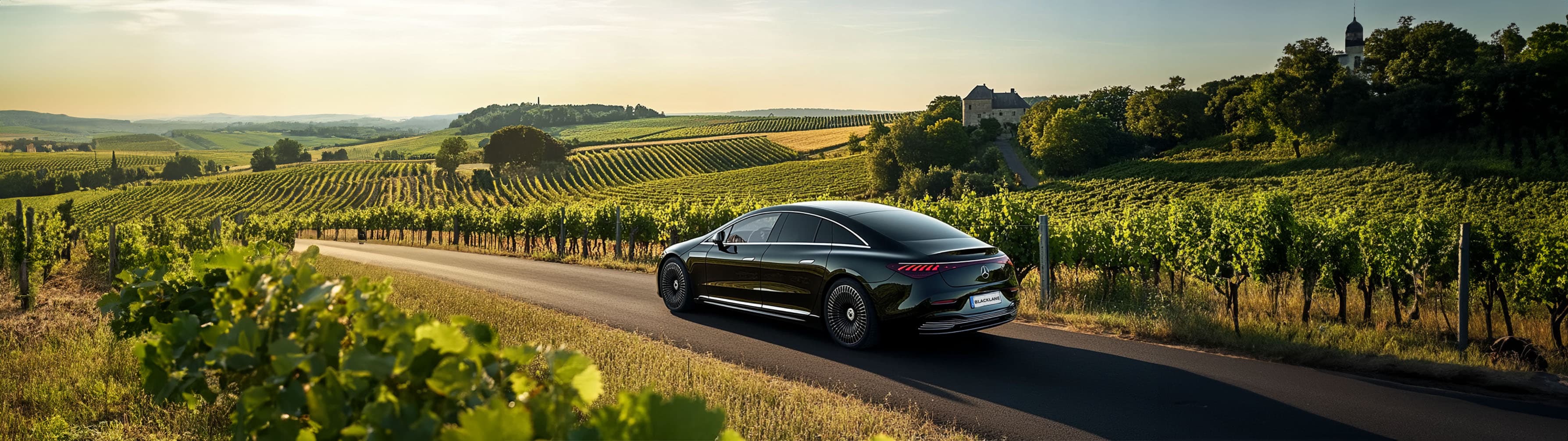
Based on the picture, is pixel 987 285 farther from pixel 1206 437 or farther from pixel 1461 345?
Answer: pixel 1461 345

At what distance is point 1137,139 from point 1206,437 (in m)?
85.6

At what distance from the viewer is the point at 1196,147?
257 ft

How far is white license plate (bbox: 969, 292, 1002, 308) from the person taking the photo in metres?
7.72

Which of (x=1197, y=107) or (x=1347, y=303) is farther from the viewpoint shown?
(x=1197, y=107)

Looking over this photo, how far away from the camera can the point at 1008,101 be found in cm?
13675

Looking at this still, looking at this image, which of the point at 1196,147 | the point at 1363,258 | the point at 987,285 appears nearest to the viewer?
the point at 987,285

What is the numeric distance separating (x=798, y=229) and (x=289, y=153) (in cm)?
15529

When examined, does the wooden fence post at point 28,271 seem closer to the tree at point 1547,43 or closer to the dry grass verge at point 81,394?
the dry grass verge at point 81,394

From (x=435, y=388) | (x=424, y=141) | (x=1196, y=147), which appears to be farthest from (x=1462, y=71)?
(x=424, y=141)

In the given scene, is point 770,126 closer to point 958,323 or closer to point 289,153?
point 289,153

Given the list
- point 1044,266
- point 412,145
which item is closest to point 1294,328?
point 1044,266

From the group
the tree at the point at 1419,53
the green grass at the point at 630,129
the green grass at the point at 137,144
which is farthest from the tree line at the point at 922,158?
the green grass at the point at 137,144

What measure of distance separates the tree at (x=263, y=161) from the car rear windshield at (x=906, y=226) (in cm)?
13845

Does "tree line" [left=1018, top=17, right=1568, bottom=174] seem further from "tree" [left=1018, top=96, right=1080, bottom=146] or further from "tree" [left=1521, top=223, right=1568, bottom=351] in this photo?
"tree" [left=1521, top=223, right=1568, bottom=351]
